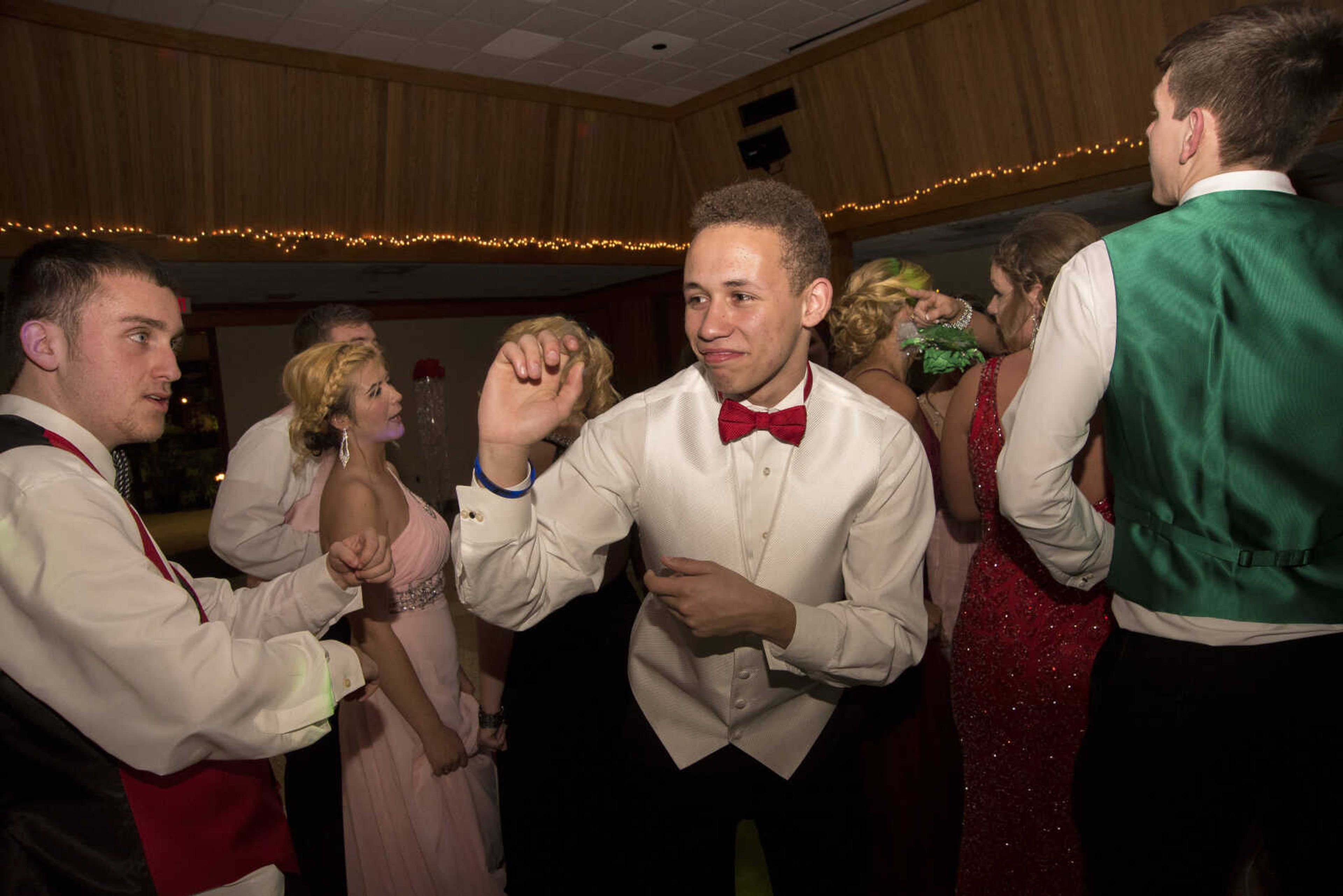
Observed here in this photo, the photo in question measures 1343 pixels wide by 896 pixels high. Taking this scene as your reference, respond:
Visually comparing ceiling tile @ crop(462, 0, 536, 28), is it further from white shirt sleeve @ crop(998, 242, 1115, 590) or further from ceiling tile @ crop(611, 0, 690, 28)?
white shirt sleeve @ crop(998, 242, 1115, 590)

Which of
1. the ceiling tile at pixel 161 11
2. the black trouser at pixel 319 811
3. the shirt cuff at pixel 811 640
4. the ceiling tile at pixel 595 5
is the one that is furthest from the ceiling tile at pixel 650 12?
the shirt cuff at pixel 811 640

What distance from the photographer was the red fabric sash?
1275mm

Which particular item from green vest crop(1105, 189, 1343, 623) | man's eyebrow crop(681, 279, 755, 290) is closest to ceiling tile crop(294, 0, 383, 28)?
man's eyebrow crop(681, 279, 755, 290)

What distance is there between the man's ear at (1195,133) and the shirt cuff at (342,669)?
1679 millimetres

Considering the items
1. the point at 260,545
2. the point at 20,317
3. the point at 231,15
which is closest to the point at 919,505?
the point at 20,317

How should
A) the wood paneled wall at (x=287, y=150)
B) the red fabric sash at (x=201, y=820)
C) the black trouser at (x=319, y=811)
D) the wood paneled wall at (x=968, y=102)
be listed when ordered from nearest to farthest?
the red fabric sash at (x=201, y=820) < the black trouser at (x=319, y=811) < the wood paneled wall at (x=287, y=150) < the wood paneled wall at (x=968, y=102)

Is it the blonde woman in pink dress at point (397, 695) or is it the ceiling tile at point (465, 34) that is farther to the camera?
the ceiling tile at point (465, 34)

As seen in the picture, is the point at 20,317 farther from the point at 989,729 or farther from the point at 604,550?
the point at 989,729

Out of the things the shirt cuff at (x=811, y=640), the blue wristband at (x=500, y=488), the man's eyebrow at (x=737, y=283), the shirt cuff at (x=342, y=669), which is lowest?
the shirt cuff at (x=811, y=640)

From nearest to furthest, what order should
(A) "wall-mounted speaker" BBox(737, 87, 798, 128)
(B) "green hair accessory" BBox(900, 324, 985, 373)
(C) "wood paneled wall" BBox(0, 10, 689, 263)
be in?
(B) "green hair accessory" BBox(900, 324, 985, 373) < (C) "wood paneled wall" BBox(0, 10, 689, 263) < (A) "wall-mounted speaker" BBox(737, 87, 798, 128)

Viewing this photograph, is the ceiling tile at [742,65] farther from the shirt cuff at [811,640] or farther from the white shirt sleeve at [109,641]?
the white shirt sleeve at [109,641]

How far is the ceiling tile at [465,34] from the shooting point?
19.2ft

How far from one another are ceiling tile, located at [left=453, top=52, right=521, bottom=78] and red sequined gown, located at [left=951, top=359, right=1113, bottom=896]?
225 inches

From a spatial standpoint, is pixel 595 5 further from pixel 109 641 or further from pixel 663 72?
pixel 109 641
